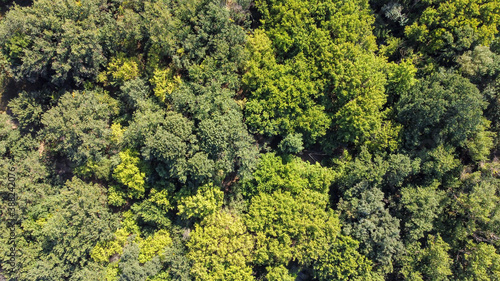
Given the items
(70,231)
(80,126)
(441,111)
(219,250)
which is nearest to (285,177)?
(219,250)

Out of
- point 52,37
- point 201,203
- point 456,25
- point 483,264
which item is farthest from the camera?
point 456,25

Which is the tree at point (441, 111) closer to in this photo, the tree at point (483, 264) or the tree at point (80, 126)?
the tree at point (483, 264)

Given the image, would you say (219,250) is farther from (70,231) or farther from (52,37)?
(52,37)

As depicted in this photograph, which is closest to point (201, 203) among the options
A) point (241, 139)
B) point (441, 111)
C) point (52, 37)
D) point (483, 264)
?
point (241, 139)

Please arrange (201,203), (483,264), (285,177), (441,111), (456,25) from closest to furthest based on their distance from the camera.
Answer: (201,203), (441,111), (483,264), (456,25), (285,177)

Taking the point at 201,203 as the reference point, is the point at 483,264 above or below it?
above

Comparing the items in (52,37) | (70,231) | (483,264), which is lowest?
(70,231)

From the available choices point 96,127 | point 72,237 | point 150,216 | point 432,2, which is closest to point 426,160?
point 432,2

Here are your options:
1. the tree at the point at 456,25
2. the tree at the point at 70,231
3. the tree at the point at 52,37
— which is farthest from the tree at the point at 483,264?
the tree at the point at 52,37

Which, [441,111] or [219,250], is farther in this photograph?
[441,111]
